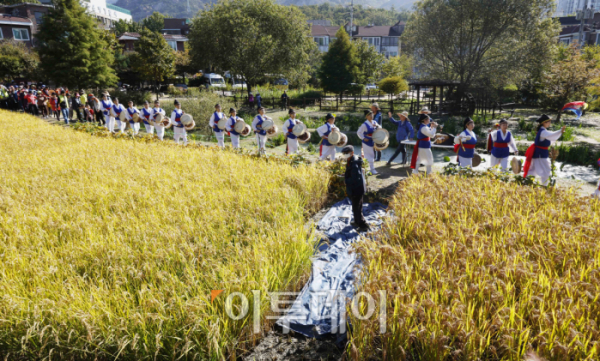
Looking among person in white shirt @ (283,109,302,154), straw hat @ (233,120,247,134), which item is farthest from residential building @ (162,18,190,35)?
person in white shirt @ (283,109,302,154)

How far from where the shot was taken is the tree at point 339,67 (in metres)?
31.7

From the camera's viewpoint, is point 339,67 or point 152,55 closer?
point 152,55

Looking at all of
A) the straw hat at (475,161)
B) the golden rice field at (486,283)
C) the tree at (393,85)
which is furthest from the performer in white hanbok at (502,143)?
the tree at (393,85)

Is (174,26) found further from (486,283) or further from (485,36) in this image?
(486,283)

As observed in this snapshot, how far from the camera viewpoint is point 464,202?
17.8 feet

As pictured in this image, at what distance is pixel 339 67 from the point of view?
3172cm

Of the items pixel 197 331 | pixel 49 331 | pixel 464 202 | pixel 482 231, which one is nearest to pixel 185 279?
pixel 197 331

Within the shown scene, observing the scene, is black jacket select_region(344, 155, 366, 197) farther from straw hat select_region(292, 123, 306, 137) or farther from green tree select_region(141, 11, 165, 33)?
green tree select_region(141, 11, 165, 33)

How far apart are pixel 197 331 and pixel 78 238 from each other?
2.66 metres

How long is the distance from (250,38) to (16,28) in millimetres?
36166

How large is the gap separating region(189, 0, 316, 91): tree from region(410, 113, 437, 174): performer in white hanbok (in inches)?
764

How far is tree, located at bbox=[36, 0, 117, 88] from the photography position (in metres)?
22.4

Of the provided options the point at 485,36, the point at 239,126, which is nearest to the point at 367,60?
the point at 485,36

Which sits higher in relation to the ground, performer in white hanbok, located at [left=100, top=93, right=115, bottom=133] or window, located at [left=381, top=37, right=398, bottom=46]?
window, located at [left=381, top=37, right=398, bottom=46]
